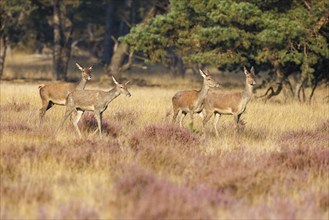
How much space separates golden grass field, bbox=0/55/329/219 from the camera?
22.6 ft

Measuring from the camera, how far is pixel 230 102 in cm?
1413

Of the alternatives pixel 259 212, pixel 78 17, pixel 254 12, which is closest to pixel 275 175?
pixel 259 212

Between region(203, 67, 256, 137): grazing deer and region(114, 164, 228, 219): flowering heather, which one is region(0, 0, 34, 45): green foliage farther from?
region(114, 164, 228, 219): flowering heather

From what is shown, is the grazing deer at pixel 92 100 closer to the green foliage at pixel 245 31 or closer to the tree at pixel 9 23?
the green foliage at pixel 245 31

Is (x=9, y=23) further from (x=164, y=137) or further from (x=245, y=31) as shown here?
(x=164, y=137)

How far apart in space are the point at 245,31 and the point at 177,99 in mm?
8330

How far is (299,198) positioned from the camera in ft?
25.7

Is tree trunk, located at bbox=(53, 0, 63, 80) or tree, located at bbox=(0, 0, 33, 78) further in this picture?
tree trunk, located at bbox=(53, 0, 63, 80)

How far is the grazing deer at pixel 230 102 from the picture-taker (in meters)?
14.0

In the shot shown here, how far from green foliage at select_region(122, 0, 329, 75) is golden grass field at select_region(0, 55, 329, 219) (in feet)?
24.8

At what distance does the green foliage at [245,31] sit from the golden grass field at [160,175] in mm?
7565

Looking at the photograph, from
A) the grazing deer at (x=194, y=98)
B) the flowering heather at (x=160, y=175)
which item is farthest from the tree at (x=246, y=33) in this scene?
the flowering heather at (x=160, y=175)

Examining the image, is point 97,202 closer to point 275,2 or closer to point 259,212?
point 259,212

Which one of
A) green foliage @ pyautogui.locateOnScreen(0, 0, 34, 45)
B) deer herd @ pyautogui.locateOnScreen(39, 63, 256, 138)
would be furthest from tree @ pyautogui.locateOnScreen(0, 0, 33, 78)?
deer herd @ pyautogui.locateOnScreen(39, 63, 256, 138)
